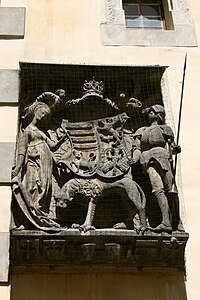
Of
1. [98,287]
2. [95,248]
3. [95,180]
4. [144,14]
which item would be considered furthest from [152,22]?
[98,287]

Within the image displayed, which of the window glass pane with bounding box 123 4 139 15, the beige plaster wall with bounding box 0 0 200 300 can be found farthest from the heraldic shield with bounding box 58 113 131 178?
the window glass pane with bounding box 123 4 139 15

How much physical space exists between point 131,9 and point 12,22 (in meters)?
1.64

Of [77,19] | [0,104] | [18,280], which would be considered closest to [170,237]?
[18,280]

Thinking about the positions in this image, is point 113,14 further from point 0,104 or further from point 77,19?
point 0,104

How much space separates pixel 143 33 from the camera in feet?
23.8

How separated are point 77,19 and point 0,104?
1626 mm

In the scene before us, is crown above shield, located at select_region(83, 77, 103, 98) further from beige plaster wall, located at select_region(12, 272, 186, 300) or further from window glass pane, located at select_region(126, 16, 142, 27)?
beige plaster wall, located at select_region(12, 272, 186, 300)

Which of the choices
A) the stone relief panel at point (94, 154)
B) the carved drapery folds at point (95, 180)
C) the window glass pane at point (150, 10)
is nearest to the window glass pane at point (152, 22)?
the window glass pane at point (150, 10)

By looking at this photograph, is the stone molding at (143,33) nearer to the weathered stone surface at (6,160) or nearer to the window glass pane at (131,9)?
the window glass pane at (131,9)

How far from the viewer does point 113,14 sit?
24.4 feet

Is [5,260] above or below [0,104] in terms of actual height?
below

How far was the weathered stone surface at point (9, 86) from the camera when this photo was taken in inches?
254

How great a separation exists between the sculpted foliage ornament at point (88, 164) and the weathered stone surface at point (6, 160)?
3.3 inches

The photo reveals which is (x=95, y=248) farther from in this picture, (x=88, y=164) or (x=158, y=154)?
(x=158, y=154)
